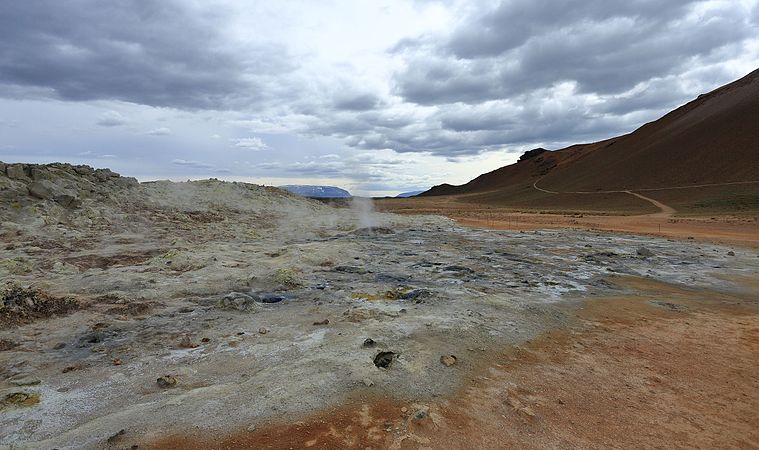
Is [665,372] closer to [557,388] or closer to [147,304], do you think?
[557,388]

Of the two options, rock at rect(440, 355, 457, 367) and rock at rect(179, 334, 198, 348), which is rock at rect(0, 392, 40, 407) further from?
rock at rect(440, 355, 457, 367)

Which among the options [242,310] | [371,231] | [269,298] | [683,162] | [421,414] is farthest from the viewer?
[683,162]

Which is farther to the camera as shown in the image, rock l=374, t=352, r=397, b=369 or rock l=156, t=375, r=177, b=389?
rock l=374, t=352, r=397, b=369

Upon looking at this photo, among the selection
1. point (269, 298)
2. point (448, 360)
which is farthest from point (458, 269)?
point (448, 360)

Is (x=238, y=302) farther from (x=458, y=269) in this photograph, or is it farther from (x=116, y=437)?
(x=458, y=269)

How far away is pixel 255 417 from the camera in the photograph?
3785 millimetres

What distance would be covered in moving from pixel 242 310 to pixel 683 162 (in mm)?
59707

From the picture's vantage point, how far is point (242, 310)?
274 inches

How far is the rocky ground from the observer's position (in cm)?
405

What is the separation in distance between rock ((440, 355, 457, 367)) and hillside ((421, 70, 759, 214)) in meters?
36.3

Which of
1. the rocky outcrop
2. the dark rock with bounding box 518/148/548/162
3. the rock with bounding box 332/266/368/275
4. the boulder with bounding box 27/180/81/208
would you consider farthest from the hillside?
the boulder with bounding box 27/180/81/208

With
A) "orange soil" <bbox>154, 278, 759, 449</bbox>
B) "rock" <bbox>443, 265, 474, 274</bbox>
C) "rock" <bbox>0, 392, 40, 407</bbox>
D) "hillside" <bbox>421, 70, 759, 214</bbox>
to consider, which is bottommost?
"orange soil" <bbox>154, 278, 759, 449</bbox>

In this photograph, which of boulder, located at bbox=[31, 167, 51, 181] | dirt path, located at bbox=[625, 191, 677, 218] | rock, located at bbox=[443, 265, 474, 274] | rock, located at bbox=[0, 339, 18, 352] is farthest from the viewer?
dirt path, located at bbox=[625, 191, 677, 218]

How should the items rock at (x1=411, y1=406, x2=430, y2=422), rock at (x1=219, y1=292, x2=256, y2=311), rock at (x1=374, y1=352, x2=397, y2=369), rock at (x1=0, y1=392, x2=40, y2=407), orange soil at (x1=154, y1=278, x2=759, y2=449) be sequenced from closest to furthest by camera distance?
orange soil at (x1=154, y1=278, x2=759, y2=449) → rock at (x1=411, y1=406, x2=430, y2=422) → rock at (x1=0, y1=392, x2=40, y2=407) → rock at (x1=374, y1=352, x2=397, y2=369) → rock at (x1=219, y1=292, x2=256, y2=311)
